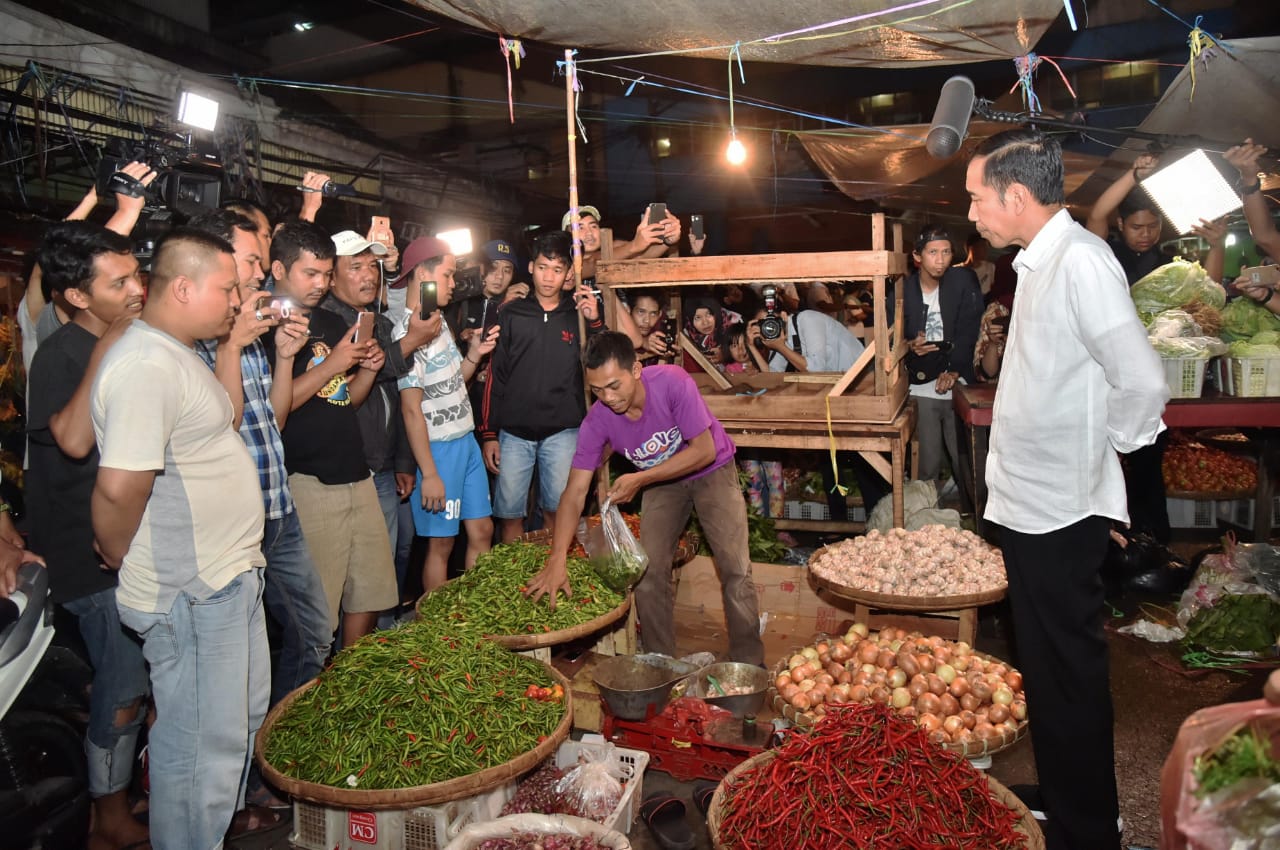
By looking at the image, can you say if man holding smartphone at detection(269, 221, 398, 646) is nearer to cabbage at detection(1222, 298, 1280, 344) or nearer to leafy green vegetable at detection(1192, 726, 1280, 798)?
leafy green vegetable at detection(1192, 726, 1280, 798)

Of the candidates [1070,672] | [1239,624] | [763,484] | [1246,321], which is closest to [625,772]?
[1070,672]

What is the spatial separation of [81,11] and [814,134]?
357 inches

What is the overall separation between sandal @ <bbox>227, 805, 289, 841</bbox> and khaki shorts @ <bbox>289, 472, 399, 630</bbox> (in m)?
0.79

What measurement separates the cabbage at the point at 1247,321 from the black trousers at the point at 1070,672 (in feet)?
10.8

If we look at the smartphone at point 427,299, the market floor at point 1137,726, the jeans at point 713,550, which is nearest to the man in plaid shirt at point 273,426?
the market floor at point 1137,726

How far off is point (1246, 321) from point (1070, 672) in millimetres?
3596

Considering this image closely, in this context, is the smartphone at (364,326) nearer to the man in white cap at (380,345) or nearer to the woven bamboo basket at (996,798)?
the man in white cap at (380,345)

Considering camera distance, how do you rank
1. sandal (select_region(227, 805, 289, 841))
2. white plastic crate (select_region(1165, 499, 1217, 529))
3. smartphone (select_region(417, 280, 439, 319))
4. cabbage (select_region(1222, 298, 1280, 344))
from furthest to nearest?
white plastic crate (select_region(1165, 499, 1217, 529)) < cabbage (select_region(1222, 298, 1280, 344)) < smartphone (select_region(417, 280, 439, 319)) < sandal (select_region(227, 805, 289, 841))

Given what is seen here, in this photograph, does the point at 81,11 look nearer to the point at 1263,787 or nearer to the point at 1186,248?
the point at 1263,787

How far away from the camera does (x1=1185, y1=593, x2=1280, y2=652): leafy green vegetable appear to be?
4609 millimetres

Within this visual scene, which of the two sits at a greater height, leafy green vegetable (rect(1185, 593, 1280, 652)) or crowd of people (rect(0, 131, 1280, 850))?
crowd of people (rect(0, 131, 1280, 850))

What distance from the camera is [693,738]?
3576 mm

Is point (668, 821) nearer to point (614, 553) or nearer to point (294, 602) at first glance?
point (614, 553)

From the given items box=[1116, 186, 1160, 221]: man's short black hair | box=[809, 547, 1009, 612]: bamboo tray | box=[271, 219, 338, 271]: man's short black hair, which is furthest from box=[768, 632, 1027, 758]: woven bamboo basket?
box=[1116, 186, 1160, 221]: man's short black hair
